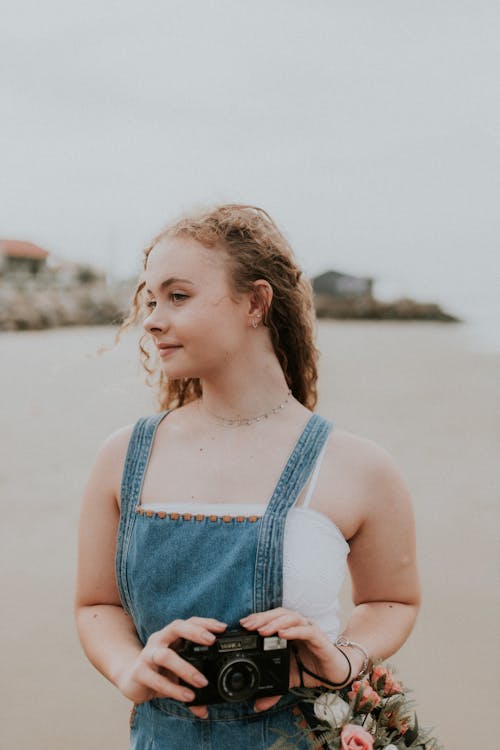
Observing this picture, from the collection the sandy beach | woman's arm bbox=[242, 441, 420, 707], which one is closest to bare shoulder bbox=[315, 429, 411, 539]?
woman's arm bbox=[242, 441, 420, 707]

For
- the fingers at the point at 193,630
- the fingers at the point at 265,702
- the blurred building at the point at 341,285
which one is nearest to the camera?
the fingers at the point at 193,630

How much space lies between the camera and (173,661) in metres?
1.37

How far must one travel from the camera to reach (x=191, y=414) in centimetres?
179

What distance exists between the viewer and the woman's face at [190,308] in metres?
1.61

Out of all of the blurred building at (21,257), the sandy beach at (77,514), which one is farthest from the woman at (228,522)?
the blurred building at (21,257)

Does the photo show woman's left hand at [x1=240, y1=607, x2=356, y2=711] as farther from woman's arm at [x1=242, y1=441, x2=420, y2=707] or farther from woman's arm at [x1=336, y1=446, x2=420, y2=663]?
woman's arm at [x1=336, y1=446, x2=420, y2=663]

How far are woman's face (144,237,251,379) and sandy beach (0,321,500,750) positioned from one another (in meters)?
0.61

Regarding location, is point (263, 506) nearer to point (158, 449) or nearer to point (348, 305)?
point (158, 449)

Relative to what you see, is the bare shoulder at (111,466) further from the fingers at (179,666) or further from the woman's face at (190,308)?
the fingers at (179,666)

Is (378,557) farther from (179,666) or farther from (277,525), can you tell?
(179,666)

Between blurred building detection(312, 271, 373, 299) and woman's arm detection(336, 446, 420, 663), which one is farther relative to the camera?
blurred building detection(312, 271, 373, 299)

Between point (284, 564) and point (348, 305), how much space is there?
37.2 metres

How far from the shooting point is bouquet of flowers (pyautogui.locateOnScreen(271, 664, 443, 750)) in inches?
56.9

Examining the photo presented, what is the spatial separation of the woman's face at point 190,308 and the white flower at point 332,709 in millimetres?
733
